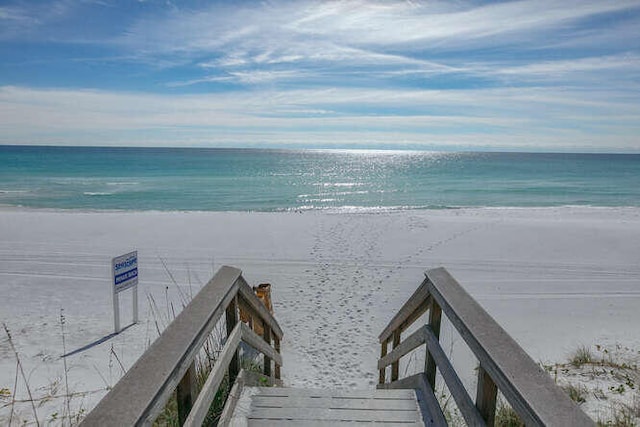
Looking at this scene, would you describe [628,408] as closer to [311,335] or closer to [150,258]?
[311,335]

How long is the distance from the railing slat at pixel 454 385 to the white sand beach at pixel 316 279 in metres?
3.01

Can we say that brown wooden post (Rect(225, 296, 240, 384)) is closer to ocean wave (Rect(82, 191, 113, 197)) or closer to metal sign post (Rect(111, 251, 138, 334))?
metal sign post (Rect(111, 251, 138, 334))

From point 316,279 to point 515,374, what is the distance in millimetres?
8877

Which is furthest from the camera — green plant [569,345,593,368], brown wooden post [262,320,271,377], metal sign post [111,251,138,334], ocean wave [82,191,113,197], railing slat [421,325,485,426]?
ocean wave [82,191,113,197]

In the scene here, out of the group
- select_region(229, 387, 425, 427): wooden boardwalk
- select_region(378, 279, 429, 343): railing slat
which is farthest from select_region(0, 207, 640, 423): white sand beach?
select_region(378, 279, 429, 343): railing slat

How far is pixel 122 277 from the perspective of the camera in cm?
741

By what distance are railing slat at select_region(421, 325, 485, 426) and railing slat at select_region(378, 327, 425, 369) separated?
142mm

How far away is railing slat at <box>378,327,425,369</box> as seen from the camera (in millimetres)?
3341

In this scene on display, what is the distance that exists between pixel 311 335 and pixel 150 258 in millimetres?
6463

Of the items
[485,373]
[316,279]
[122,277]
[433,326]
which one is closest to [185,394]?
[485,373]

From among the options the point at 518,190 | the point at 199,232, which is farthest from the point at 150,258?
the point at 518,190

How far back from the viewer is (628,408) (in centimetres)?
398

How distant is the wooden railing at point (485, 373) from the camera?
1570 millimetres

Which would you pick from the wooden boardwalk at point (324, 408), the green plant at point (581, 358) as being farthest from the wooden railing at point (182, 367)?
the green plant at point (581, 358)
